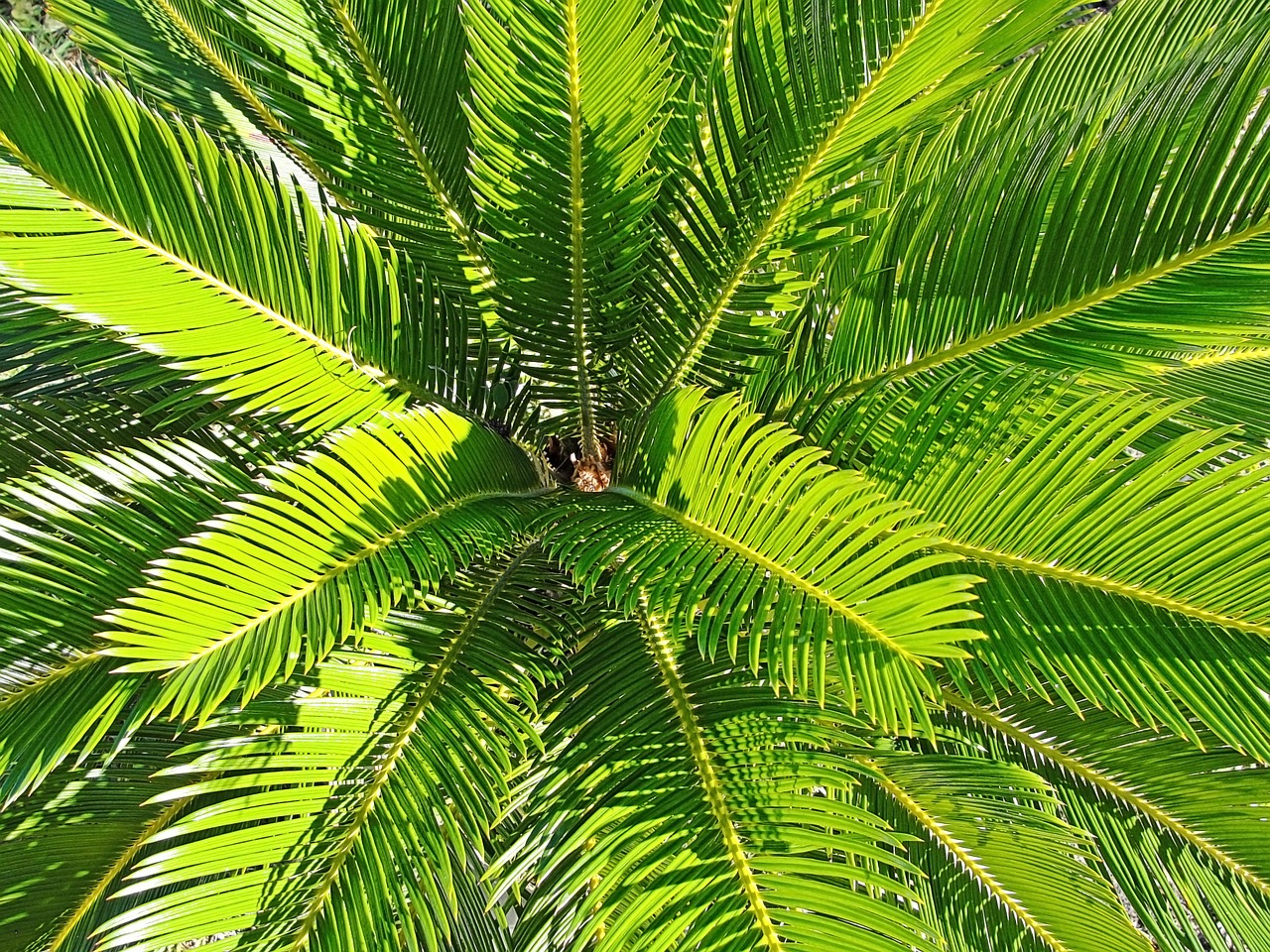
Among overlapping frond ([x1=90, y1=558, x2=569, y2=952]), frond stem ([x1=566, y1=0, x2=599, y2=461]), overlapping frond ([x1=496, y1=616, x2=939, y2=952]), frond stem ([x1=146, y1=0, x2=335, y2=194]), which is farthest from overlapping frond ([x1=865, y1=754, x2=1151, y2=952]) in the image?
frond stem ([x1=146, y1=0, x2=335, y2=194])

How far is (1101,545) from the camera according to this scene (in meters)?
0.90

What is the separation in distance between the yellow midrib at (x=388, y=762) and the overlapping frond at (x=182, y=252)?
35 cm

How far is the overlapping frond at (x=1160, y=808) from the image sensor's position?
1076 mm

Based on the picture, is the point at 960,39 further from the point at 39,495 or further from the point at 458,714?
the point at 39,495

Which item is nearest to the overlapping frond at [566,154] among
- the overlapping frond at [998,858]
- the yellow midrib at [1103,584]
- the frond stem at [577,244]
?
the frond stem at [577,244]

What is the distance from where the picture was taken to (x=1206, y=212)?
91 cm

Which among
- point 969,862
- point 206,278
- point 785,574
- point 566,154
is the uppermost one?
point 566,154

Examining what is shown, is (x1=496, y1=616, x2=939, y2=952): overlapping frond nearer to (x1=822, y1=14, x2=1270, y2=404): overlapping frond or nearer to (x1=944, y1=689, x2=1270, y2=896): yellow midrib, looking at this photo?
(x1=944, y1=689, x2=1270, y2=896): yellow midrib

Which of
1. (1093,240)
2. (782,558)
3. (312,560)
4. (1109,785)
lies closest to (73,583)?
(312,560)

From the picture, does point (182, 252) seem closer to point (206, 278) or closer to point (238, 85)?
point (206, 278)

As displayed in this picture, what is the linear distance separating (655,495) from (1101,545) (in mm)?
530

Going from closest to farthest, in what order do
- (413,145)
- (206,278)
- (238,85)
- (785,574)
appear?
1. (785,574)
2. (206,278)
3. (413,145)
4. (238,85)

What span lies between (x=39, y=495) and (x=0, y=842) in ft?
1.54

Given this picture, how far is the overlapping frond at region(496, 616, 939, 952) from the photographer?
793 millimetres
